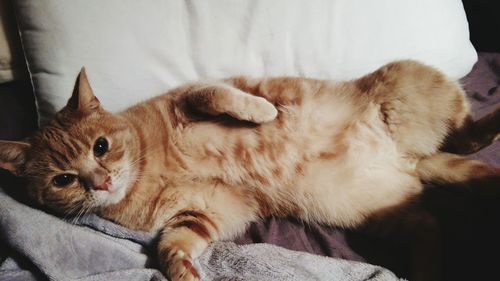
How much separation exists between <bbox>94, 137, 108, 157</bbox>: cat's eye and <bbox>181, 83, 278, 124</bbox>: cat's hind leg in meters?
0.32

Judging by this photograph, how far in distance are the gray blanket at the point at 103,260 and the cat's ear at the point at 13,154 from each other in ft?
0.33

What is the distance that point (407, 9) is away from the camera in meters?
1.47

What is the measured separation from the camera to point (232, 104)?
114 cm

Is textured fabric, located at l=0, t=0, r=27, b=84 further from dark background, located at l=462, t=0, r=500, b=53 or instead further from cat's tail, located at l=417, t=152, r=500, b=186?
dark background, located at l=462, t=0, r=500, b=53

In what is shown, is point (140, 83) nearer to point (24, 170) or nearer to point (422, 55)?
point (24, 170)

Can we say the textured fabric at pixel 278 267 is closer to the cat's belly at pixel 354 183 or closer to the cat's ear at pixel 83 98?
the cat's belly at pixel 354 183

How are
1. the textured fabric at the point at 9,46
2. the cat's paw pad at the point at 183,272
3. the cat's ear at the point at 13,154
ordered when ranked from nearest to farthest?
the cat's paw pad at the point at 183,272, the cat's ear at the point at 13,154, the textured fabric at the point at 9,46

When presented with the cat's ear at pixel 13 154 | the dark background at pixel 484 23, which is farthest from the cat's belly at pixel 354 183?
the dark background at pixel 484 23

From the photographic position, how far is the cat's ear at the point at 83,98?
1099 millimetres

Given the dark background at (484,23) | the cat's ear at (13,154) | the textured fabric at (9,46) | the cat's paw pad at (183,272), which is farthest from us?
the dark background at (484,23)

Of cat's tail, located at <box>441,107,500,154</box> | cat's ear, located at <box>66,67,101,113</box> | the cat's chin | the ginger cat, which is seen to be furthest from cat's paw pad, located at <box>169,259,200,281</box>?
cat's tail, located at <box>441,107,500,154</box>

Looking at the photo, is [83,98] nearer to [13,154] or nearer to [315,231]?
[13,154]

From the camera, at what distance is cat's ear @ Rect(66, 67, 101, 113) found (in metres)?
1.10

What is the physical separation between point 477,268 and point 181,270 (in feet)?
2.74
